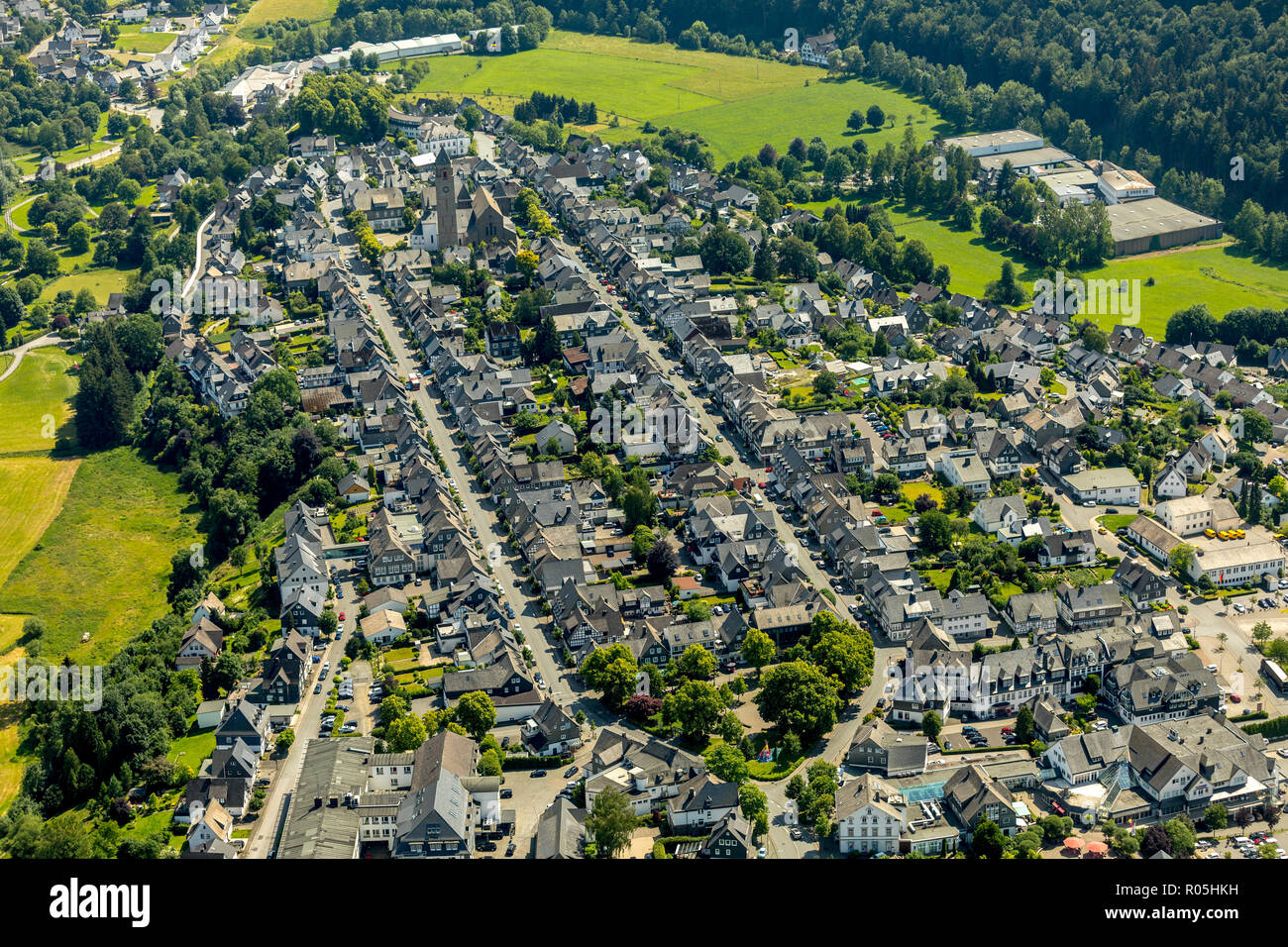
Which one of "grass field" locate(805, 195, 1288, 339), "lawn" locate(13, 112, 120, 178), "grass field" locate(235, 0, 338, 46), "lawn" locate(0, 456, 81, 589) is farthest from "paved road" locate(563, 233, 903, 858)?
"grass field" locate(235, 0, 338, 46)

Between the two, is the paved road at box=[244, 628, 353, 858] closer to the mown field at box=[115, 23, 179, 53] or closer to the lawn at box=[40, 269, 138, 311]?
the lawn at box=[40, 269, 138, 311]

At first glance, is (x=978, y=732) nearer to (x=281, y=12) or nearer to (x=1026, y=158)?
(x=1026, y=158)

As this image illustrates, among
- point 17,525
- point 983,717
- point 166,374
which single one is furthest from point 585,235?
point 983,717

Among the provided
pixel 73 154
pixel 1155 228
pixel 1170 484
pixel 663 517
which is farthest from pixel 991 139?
pixel 73 154

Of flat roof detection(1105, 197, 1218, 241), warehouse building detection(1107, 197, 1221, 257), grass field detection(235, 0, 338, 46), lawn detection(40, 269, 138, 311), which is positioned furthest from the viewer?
grass field detection(235, 0, 338, 46)

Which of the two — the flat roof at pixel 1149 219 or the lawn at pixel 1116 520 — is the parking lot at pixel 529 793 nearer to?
the lawn at pixel 1116 520

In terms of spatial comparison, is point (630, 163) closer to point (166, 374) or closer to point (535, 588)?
point (166, 374)
